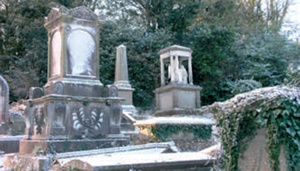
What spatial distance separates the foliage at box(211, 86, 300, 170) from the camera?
297 centimetres

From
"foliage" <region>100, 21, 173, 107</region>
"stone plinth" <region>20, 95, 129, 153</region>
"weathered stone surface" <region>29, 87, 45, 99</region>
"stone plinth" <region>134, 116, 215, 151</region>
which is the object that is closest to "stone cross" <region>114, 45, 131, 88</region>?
"foliage" <region>100, 21, 173, 107</region>

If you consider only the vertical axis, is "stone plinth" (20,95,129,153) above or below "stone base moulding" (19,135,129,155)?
above

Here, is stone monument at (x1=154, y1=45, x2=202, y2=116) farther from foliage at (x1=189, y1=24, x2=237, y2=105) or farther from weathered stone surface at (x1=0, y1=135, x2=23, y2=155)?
weathered stone surface at (x1=0, y1=135, x2=23, y2=155)

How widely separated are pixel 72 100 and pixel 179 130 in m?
3.11

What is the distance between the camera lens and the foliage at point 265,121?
2975mm

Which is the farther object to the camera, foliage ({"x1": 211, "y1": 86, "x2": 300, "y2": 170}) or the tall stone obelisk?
the tall stone obelisk

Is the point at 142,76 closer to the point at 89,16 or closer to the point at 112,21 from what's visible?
the point at 112,21

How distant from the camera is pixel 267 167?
3.22 m

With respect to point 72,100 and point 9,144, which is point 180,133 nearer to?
point 72,100

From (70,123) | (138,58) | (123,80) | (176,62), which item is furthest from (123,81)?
(70,123)

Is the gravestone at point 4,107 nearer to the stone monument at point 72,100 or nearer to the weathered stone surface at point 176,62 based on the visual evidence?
the stone monument at point 72,100

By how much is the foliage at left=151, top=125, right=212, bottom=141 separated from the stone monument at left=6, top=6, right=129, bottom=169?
1.36 meters

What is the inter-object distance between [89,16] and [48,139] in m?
2.89

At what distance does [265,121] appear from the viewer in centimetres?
307
